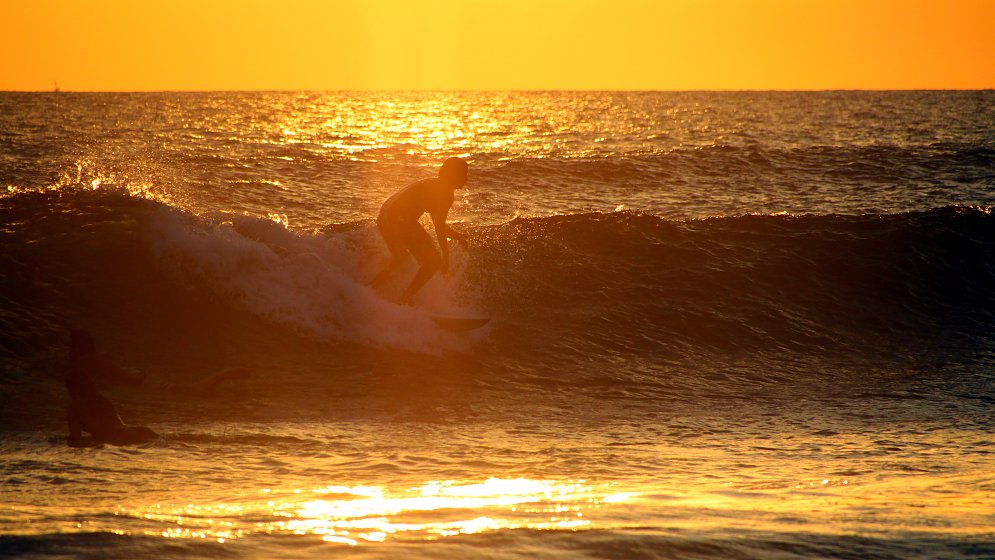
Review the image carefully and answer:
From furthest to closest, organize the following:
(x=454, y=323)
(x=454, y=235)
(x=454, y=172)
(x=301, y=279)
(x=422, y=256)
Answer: (x=301, y=279) → (x=454, y=323) → (x=422, y=256) → (x=454, y=235) → (x=454, y=172)

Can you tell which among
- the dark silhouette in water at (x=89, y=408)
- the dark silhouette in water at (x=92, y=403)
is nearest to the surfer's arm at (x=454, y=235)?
the dark silhouette in water at (x=92, y=403)

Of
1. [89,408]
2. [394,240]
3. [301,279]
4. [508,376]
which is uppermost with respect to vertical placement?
[394,240]

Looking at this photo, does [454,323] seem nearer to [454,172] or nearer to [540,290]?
[454,172]

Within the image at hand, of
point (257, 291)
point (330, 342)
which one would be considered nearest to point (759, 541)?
point (330, 342)

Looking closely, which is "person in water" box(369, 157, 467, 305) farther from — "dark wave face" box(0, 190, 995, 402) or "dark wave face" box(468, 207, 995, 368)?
"dark wave face" box(468, 207, 995, 368)

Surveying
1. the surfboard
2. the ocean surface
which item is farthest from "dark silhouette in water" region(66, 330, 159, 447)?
the surfboard

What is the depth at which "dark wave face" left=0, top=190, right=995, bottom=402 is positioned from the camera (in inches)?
443

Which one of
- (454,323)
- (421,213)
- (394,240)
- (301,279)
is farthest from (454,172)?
(301,279)

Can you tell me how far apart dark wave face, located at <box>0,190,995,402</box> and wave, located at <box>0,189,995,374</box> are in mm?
30

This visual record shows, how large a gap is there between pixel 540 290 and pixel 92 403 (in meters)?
7.34

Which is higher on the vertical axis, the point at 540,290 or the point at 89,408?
the point at 540,290

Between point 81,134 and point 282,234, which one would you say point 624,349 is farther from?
point 81,134

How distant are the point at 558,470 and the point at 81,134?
115 ft

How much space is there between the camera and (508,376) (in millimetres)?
10570
